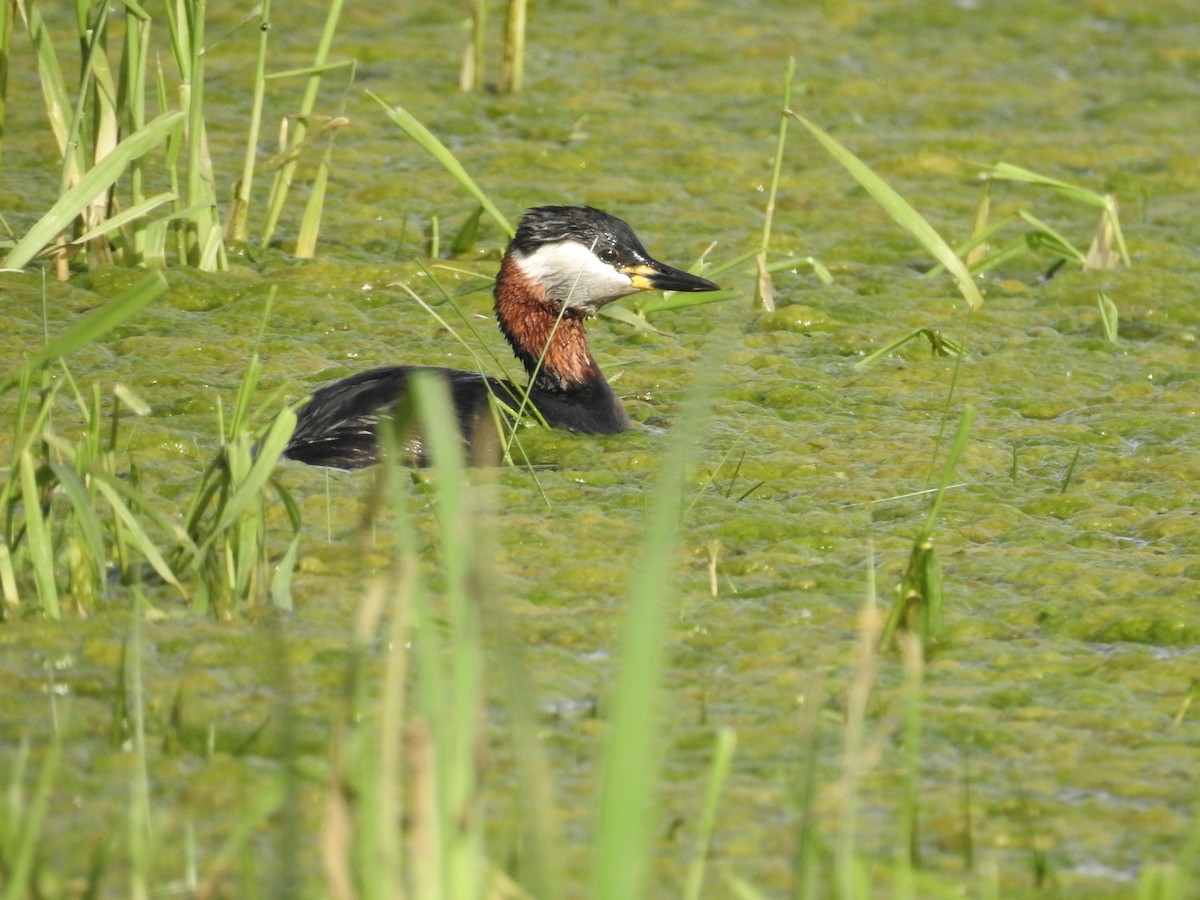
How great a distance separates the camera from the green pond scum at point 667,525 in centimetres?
239

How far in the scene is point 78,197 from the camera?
183 inches

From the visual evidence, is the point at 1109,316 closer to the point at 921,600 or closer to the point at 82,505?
the point at 921,600

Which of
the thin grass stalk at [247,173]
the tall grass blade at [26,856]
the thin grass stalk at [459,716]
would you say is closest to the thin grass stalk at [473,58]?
the thin grass stalk at [247,173]

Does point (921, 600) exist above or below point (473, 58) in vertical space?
below

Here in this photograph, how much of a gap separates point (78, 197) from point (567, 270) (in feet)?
4.96

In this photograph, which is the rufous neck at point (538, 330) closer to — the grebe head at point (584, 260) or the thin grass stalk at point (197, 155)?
the grebe head at point (584, 260)

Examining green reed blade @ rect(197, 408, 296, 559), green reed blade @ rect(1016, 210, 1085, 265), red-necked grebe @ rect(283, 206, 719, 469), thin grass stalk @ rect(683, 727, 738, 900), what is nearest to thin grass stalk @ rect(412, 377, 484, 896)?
thin grass stalk @ rect(683, 727, 738, 900)

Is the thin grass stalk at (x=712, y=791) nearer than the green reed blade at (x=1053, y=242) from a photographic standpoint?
Yes

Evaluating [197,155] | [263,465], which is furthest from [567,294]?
[263,465]

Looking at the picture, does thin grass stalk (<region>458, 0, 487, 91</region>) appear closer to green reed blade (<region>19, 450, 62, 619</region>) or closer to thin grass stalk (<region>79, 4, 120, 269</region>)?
thin grass stalk (<region>79, 4, 120, 269</region>)

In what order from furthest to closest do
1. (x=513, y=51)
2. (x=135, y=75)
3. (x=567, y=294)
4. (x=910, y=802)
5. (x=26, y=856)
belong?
(x=513, y=51)
(x=135, y=75)
(x=567, y=294)
(x=910, y=802)
(x=26, y=856)

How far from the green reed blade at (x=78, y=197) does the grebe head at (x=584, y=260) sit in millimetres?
1147

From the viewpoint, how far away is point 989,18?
9977 millimetres

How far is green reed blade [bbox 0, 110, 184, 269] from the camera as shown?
4445 millimetres
